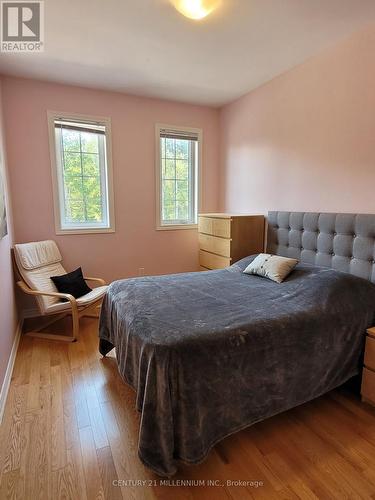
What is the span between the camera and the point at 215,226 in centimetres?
340

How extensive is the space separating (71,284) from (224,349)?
2167 mm

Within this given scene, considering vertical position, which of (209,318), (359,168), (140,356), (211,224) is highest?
(359,168)

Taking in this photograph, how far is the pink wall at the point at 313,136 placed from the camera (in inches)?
A: 88.3

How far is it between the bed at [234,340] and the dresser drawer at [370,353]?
0.18 ft

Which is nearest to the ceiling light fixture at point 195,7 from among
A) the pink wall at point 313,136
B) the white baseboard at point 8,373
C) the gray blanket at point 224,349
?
the pink wall at point 313,136

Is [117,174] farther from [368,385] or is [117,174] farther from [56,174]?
[368,385]

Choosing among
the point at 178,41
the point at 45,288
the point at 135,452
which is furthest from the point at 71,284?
the point at 178,41

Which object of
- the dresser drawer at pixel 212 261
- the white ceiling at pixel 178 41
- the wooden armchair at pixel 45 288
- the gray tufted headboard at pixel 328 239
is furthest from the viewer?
the dresser drawer at pixel 212 261

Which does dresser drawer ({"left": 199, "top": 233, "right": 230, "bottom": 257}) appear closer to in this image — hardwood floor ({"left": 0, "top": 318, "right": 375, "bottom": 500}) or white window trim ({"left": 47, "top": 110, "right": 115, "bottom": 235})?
white window trim ({"left": 47, "top": 110, "right": 115, "bottom": 235})

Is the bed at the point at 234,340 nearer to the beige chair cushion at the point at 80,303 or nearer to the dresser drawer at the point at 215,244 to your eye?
the beige chair cushion at the point at 80,303

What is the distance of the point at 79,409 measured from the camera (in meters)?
1.89

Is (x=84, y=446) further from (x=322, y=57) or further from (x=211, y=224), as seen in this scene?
(x=322, y=57)

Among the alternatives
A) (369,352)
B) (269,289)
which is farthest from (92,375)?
(369,352)

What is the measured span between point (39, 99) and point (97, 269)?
2.04m
